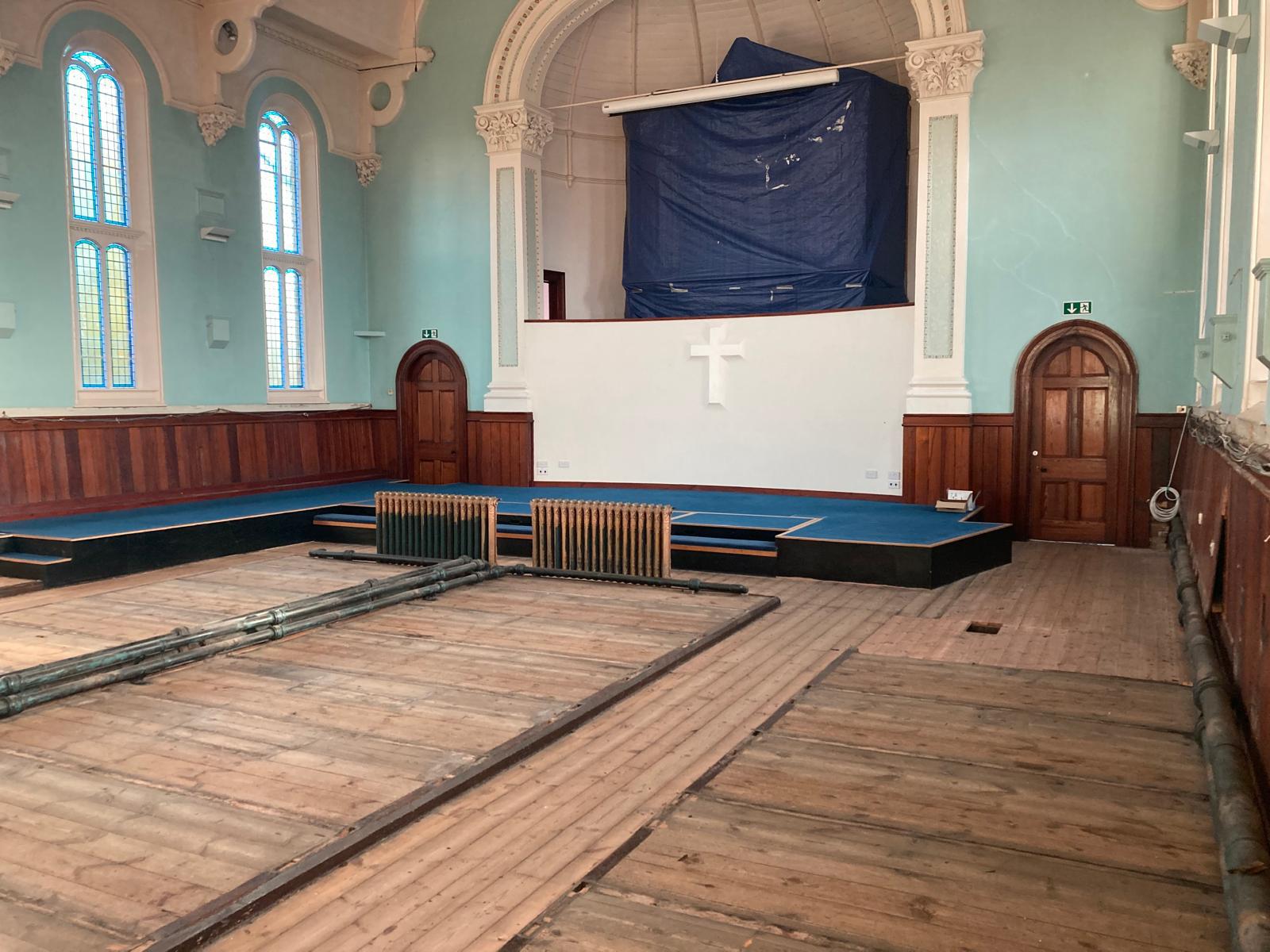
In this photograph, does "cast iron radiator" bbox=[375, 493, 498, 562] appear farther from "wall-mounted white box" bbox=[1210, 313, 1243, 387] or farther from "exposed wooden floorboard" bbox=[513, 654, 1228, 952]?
"wall-mounted white box" bbox=[1210, 313, 1243, 387]

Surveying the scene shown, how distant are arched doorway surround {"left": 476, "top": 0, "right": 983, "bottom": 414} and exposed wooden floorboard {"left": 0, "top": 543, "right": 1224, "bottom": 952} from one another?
14.2 feet

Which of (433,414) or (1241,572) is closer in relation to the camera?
(1241,572)

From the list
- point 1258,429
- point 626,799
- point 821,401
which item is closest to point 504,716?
point 626,799

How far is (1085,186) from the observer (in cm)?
970

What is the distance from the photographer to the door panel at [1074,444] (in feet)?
32.6

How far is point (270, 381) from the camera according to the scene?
12.4m

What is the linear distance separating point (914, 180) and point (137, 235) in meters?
9.21

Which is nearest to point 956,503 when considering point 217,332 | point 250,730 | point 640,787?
point 640,787

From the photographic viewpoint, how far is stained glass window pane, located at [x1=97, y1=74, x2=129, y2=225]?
33.9 ft

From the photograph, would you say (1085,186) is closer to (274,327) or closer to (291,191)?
(291,191)

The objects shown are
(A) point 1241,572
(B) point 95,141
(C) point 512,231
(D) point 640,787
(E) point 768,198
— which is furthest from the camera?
(C) point 512,231

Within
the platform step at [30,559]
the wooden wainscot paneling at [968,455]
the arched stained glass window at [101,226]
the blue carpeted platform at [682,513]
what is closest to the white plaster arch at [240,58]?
the arched stained glass window at [101,226]

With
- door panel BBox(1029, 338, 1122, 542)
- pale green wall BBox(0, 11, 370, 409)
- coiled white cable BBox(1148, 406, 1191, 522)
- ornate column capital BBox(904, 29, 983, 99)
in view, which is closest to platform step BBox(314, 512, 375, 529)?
pale green wall BBox(0, 11, 370, 409)

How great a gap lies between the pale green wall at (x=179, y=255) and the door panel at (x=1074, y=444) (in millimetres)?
8587
